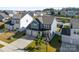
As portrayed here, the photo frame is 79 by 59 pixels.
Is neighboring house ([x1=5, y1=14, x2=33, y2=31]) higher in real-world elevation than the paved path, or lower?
higher

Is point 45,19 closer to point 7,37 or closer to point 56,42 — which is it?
point 56,42

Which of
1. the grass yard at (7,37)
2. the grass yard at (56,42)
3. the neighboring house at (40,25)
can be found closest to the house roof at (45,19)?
the neighboring house at (40,25)

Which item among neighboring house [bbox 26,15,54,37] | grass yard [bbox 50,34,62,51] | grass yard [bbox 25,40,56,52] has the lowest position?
grass yard [bbox 25,40,56,52]

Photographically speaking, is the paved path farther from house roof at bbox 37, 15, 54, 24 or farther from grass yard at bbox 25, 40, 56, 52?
house roof at bbox 37, 15, 54, 24

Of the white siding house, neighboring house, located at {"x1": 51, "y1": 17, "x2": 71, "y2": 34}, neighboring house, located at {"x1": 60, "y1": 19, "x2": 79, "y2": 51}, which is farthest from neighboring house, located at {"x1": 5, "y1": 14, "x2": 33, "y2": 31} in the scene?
neighboring house, located at {"x1": 60, "y1": 19, "x2": 79, "y2": 51}

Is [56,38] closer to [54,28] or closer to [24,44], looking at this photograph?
[54,28]

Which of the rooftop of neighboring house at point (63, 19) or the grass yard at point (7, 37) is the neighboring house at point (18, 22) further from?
the rooftop of neighboring house at point (63, 19)

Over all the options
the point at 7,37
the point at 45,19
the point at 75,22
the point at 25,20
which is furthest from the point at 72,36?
the point at 7,37
